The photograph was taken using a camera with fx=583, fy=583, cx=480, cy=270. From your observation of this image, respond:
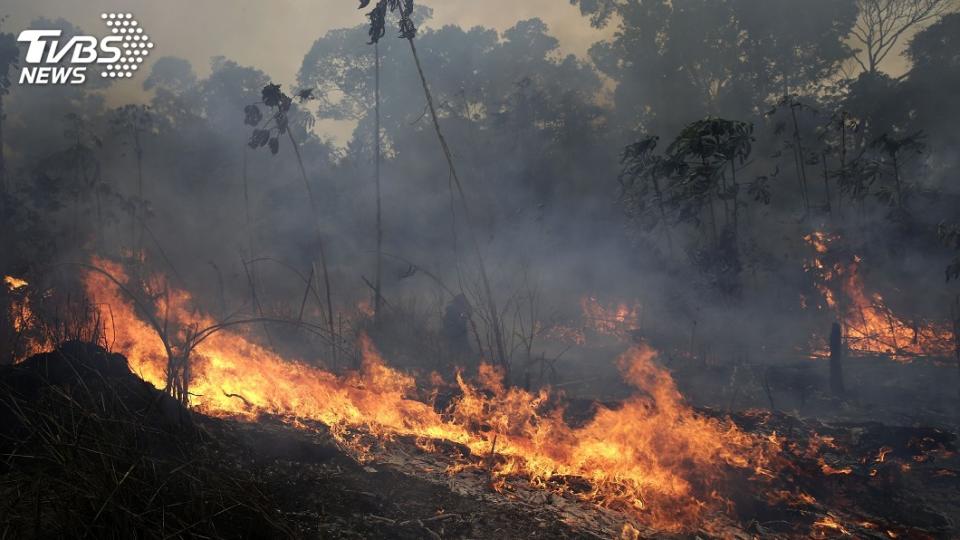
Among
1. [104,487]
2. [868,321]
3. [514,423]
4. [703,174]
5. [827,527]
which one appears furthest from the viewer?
[868,321]

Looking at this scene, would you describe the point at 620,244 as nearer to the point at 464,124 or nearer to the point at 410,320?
the point at 410,320

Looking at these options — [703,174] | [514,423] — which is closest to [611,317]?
[703,174]

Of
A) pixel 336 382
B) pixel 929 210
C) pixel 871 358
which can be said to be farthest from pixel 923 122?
pixel 336 382

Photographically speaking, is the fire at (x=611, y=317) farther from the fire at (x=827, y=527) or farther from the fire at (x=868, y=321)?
the fire at (x=827, y=527)

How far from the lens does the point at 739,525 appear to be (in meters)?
4.79

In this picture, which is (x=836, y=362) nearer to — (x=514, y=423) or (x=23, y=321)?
(x=514, y=423)

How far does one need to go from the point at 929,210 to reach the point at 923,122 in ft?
24.0

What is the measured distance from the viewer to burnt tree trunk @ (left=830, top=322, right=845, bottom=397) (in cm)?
865

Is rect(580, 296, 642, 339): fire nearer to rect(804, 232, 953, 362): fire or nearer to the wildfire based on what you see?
rect(804, 232, 953, 362): fire

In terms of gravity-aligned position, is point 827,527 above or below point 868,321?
below

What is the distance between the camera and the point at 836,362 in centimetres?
874

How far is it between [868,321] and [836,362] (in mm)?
4241

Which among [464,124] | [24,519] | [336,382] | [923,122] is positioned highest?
[464,124]

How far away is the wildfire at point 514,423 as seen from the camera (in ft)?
17.3
